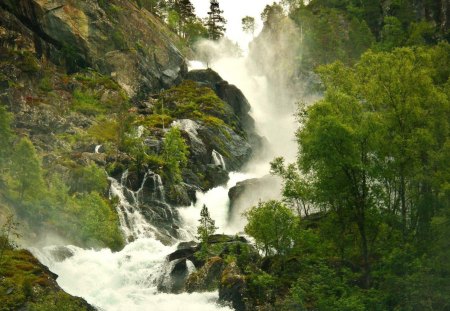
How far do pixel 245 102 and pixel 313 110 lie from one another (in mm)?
76787

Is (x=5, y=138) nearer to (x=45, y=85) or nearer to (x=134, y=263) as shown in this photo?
(x=134, y=263)

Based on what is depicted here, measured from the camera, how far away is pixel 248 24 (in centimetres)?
17812

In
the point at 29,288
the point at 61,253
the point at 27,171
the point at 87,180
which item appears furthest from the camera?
the point at 87,180

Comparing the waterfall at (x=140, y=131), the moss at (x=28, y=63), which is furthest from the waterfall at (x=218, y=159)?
the moss at (x=28, y=63)

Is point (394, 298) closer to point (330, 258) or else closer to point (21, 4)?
point (330, 258)

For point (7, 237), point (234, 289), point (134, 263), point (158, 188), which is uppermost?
point (158, 188)

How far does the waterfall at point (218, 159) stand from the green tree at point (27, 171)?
118 ft

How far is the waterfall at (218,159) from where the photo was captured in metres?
85.5

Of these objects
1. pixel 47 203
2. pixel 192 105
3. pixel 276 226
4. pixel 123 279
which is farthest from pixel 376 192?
pixel 192 105

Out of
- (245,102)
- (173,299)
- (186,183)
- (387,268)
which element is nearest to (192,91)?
(245,102)

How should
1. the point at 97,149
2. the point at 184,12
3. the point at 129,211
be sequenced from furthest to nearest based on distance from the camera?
the point at 184,12
the point at 97,149
the point at 129,211

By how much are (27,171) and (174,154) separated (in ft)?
83.2

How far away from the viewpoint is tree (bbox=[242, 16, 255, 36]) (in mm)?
177875

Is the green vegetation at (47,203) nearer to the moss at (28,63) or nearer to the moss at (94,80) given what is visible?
the moss at (28,63)
